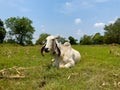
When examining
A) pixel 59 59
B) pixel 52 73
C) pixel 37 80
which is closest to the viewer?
pixel 37 80

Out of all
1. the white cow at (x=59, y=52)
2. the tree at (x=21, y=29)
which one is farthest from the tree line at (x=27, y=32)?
the white cow at (x=59, y=52)

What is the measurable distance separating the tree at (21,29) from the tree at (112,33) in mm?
20974

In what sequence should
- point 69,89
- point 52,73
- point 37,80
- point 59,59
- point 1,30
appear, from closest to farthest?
point 69,89
point 37,80
point 52,73
point 59,59
point 1,30

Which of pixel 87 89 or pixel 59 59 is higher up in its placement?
pixel 59 59

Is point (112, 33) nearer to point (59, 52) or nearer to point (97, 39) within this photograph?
point (97, 39)

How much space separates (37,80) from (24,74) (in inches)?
33.2

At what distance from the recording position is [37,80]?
20.3 feet

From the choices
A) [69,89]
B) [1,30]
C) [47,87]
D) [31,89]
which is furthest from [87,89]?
[1,30]

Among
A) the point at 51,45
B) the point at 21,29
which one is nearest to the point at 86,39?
the point at 21,29

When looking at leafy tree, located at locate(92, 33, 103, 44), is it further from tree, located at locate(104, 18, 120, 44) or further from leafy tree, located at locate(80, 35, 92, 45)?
tree, located at locate(104, 18, 120, 44)

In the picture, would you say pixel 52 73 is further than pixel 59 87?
Yes

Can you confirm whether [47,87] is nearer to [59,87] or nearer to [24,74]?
[59,87]

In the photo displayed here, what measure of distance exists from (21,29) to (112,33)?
24.8 metres

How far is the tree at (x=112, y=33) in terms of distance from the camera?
59875mm
